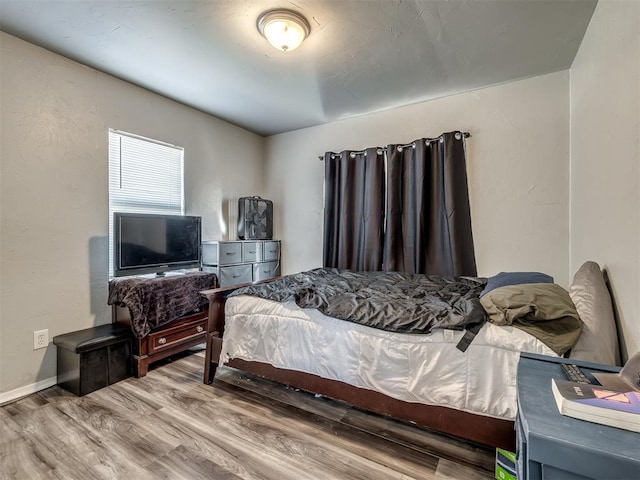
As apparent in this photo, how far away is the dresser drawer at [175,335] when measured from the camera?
2486 millimetres

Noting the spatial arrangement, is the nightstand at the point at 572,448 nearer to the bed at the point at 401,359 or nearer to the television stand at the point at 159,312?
the bed at the point at 401,359

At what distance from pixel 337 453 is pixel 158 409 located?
1192 mm

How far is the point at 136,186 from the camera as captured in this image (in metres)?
2.88

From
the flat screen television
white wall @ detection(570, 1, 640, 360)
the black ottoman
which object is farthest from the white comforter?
the flat screen television

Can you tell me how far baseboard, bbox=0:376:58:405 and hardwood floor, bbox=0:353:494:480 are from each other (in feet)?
0.22

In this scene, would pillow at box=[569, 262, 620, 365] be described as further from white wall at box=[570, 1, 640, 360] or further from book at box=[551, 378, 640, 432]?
book at box=[551, 378, 640, 432]

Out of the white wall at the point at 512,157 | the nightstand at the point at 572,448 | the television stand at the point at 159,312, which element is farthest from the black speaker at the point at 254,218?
the nightstand at the point at 572,448

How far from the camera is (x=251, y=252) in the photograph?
3.68m

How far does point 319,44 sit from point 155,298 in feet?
7.73

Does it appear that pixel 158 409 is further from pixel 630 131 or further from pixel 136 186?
pixel 630 131

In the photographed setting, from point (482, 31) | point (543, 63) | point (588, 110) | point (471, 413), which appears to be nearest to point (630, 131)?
point (588, 110)

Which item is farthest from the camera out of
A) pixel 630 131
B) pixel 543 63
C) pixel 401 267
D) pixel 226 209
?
pixel 226 209

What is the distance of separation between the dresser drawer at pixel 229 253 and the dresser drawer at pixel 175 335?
0.65 metres

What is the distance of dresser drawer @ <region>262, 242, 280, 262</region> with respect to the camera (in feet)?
12.9
